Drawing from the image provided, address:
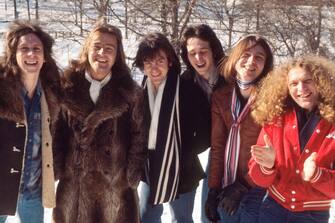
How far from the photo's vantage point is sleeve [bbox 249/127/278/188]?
8.41 ft

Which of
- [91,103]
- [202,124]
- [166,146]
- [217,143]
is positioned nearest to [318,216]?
[217,143]

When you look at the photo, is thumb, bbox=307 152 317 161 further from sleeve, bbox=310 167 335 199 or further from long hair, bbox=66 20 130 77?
long hair, bbox=66 20 130 77

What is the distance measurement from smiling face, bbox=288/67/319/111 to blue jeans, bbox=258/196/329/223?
610mm

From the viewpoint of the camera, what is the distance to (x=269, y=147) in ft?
8.25

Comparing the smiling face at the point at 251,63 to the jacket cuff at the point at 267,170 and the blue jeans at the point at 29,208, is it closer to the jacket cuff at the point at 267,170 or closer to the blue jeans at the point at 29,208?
the jacket cuff at the point at 267,170

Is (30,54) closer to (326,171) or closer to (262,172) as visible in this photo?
(262,172)

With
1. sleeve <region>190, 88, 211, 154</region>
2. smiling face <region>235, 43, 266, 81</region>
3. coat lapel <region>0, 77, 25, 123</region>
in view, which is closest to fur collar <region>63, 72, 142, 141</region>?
coat lapel <region>0, 77, 25, 123</region>

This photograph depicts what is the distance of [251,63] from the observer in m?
2.87

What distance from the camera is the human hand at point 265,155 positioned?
2494 millimetres

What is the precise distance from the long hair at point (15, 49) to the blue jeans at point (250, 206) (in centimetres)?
155

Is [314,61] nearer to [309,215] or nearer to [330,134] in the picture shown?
[330,134]

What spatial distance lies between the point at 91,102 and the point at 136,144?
17.3 inches

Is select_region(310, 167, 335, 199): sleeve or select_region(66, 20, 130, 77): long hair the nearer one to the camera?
select_region(310, 167, 335, 199): sleeve

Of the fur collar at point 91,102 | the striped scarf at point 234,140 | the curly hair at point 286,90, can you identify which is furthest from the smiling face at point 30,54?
the curly hair at point 286,90
